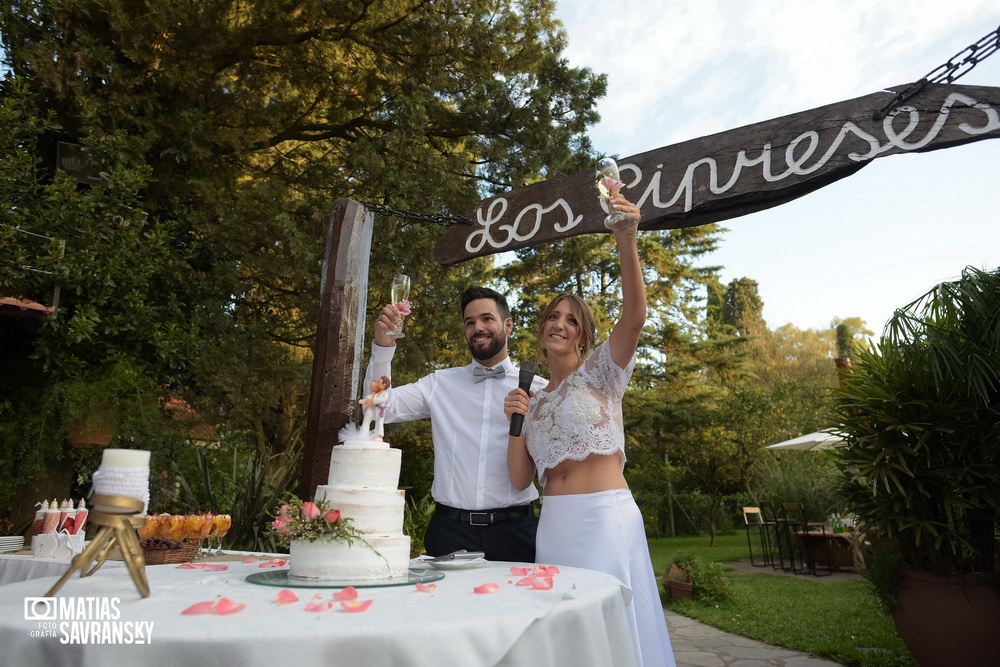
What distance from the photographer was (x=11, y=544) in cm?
371

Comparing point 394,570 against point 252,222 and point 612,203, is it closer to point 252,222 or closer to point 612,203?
point 612,203

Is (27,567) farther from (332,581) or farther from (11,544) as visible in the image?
(332,581)

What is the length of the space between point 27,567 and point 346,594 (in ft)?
9.24

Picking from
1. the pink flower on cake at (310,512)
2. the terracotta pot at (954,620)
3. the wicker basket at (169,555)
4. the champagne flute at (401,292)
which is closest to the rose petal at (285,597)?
the pink flower on cake at (310,512)

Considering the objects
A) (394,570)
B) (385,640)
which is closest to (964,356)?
(394,570)

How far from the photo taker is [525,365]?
2637 millimetres

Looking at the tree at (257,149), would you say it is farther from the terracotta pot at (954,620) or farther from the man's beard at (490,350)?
the terracotta pot at (954,620)

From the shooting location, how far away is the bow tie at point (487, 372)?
3154mm

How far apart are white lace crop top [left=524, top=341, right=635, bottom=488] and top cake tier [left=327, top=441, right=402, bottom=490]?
34.5 inches

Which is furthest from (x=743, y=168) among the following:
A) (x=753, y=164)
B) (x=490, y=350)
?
(x=490, y=350)

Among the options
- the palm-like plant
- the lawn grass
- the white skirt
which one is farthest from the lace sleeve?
the lawn grass

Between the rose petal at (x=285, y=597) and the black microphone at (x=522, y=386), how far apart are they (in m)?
1.23

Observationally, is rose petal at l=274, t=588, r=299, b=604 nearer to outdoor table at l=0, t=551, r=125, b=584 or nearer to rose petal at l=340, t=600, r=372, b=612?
rose petal at l=340, t=600, r=372, b=612

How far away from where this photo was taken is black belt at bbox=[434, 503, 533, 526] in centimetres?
278
